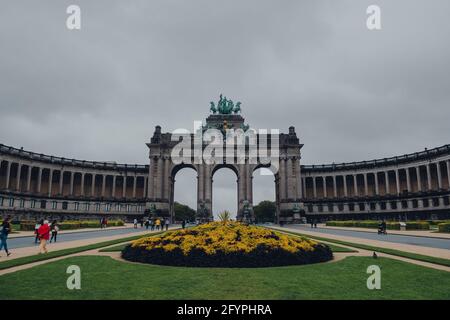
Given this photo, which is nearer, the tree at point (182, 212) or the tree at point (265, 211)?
the tree at point (265, 211)

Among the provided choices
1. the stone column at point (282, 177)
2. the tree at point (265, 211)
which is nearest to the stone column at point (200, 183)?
the stone column at point (282, 177)

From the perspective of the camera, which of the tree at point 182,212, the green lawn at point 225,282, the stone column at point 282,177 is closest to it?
the green lawn at point 225,282

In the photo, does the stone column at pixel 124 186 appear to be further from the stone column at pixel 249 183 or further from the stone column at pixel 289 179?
the stone column at pixel 289 179

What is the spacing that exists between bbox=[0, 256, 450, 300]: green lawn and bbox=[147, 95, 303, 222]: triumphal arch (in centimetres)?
7527

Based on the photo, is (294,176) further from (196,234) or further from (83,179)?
(196,234)

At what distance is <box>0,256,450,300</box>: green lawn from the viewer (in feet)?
32.0

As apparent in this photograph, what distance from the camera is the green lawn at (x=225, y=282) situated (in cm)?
976

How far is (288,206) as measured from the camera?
9156 cm

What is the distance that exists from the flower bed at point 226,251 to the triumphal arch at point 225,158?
234 feet

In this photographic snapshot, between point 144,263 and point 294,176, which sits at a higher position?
point 294,176

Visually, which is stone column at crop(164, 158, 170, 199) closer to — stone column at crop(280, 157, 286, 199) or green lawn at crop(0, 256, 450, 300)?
stone column at crop(280, 157, 286, 199)
